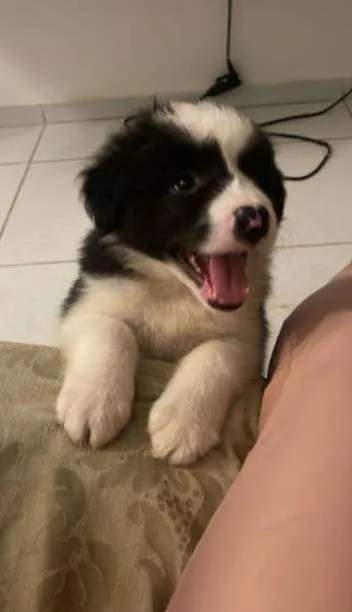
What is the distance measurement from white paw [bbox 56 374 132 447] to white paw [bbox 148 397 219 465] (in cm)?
5

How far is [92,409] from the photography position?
1119 mm

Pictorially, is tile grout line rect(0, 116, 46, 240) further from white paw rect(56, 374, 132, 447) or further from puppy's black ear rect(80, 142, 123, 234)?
white paw rect(56, 374, 132, 447)

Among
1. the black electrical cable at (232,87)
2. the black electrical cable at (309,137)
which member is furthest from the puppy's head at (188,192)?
the black electrical cable at (232,87)

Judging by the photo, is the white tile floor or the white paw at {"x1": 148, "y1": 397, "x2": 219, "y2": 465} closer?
the white paw at {"x1": 148, "y1": 397, "x2": 219, "y2": 465}

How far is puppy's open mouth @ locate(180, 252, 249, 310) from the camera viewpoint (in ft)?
4.25

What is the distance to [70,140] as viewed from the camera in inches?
128

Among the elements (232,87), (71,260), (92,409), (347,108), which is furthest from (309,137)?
(92,409)

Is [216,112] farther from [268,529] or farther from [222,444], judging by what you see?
[268,529]

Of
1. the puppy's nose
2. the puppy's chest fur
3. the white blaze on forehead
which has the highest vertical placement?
the white blaze on forehead

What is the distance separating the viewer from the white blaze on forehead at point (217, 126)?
1.31 metres

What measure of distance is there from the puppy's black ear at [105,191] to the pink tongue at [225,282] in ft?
0.62

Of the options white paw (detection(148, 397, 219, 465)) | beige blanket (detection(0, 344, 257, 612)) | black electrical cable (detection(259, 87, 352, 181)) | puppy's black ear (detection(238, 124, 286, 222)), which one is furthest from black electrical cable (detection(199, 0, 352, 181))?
beige blanket (detection(0, 344, 257, 612))

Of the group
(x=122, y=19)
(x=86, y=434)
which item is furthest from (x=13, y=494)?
(x=122, y=19)

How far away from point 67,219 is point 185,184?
4.48ft
